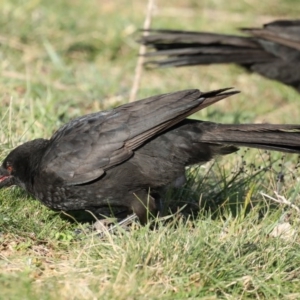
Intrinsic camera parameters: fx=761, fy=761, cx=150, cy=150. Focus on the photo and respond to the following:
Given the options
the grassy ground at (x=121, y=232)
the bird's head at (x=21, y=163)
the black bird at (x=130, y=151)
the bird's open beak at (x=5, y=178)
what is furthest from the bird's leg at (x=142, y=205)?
the bird's open beak at (x=5, y=178)

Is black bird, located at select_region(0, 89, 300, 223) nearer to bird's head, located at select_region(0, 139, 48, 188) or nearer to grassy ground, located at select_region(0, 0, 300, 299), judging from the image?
bird's head, located at select_region(0, 139, 48, 188)

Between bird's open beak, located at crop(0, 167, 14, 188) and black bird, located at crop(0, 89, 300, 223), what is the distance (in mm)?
18

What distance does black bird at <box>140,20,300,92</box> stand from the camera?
7277mm

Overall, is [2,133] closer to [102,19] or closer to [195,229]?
[195,229]

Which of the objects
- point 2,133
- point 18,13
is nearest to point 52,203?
point 2,133

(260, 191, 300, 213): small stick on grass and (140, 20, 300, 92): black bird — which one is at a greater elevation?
(140, 20, 300, 92): black bird

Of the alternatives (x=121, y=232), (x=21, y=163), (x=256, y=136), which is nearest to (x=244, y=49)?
(x=256, y=136)

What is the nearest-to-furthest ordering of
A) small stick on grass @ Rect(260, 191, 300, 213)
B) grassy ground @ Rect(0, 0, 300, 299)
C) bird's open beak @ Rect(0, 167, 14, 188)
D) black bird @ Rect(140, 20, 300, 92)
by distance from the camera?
1. grassy ground @ Rect(0, 0, 300, 299)
2. small stick on grass @ Rect(260, 191, 300, 213)
3. bird's open beak @ Rect(0, 167, 14, 188)
4. black bird @ Rect(140, 20, 300, 92)

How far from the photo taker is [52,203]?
486cm

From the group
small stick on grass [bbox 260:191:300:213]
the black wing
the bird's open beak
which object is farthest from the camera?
the bird's open beak

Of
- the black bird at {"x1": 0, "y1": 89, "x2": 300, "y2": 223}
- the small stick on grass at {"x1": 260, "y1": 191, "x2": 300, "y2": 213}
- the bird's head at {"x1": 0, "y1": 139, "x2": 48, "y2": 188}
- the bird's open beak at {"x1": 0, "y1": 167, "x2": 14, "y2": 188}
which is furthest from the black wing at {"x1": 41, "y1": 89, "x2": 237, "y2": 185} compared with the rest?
the small stick on grass at {"x1": 260, "y1": 191, "x2": 300, "y2": 213}

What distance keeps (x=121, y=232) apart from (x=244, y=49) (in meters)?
3.77

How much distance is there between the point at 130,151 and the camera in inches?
191

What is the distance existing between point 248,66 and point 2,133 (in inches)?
124
